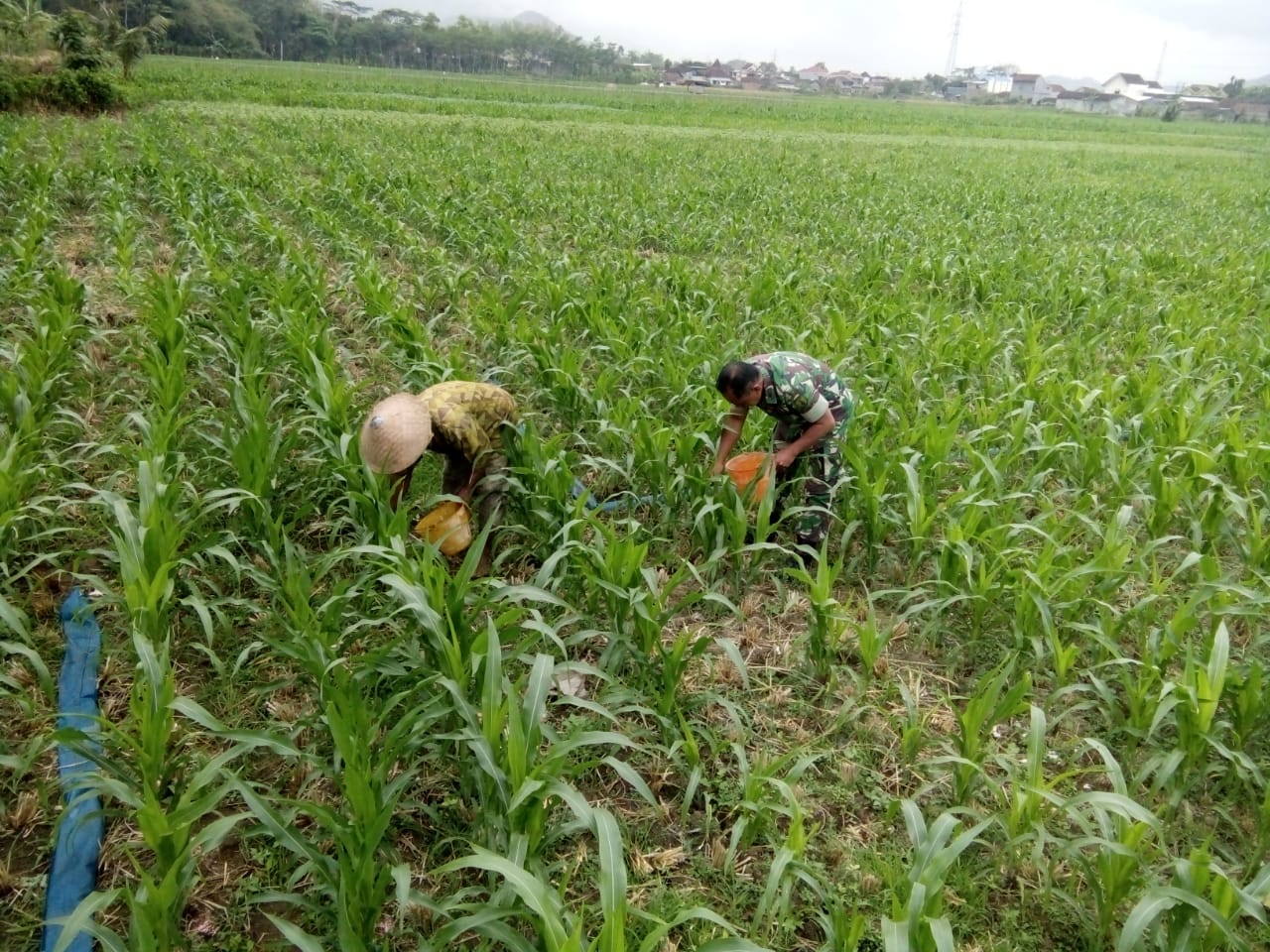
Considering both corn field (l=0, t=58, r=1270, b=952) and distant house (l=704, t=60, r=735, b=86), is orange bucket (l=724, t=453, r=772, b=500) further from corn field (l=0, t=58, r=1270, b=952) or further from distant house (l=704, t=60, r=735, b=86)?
distant house (l=704, t=60, r=735, b=86)

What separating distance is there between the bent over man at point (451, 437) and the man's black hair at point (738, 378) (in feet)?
2.99

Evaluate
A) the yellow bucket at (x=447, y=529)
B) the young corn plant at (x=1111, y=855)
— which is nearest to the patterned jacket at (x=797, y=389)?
the yellow bucket at (x=447, y=529)

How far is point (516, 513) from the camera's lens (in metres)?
3.57

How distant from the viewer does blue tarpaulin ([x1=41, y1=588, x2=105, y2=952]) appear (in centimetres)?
194

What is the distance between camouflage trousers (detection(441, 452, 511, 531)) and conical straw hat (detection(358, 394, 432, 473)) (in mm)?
458

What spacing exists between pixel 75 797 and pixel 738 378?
247 cm

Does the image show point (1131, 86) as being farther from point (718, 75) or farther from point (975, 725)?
point (975, 725)

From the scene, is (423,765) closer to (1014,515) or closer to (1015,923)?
(1015,923)

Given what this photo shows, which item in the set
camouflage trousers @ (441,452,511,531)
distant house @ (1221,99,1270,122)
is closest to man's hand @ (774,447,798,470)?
camouflage trousers @ (441,452,511,531)

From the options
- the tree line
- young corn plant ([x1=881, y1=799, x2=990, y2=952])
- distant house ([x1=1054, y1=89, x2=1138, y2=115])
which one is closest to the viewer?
young corn plant ([x1=881, y1=799, x2=990, y2=952])

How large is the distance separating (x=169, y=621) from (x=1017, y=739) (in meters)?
2.88

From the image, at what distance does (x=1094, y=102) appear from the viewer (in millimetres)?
78875

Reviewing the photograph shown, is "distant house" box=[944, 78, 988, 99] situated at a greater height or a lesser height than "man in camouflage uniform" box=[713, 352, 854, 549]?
greater

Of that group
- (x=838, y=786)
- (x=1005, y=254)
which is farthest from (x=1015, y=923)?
(x=1005, y=254)
